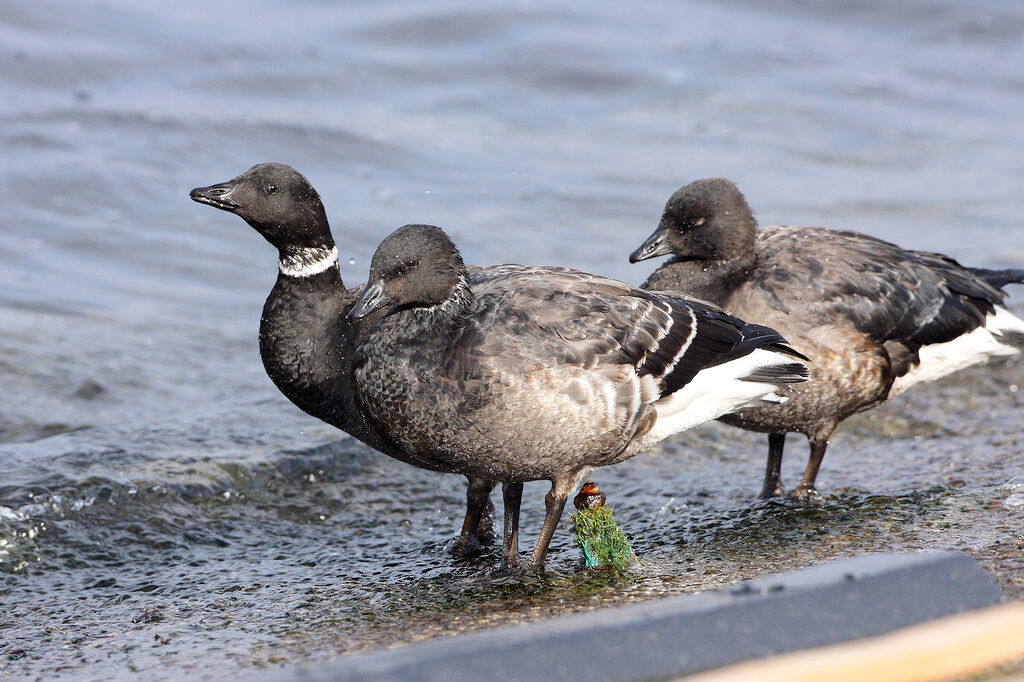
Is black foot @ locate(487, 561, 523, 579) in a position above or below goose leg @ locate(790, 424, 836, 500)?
below

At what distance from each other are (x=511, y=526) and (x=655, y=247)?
2284mm

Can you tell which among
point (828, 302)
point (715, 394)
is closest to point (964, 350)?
point (828, 302)

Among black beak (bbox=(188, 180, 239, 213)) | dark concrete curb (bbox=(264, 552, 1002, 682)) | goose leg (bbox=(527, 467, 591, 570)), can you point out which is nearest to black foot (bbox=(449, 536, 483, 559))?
goose leg (bbox=(527, 467, 591, 570))

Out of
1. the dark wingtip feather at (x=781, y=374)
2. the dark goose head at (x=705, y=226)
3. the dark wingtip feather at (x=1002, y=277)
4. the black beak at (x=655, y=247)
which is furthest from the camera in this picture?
the dark wingtip feather at (x=1002, y=277)

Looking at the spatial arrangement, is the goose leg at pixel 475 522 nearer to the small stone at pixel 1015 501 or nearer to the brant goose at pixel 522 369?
the brant goose at pixel 522 369

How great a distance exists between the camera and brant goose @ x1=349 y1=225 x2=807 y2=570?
5582mm

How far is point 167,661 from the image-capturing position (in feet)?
16.1

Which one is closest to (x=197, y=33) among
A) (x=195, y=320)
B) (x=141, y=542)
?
(x=195, y=320)

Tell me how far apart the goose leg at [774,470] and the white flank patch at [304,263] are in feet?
9.74

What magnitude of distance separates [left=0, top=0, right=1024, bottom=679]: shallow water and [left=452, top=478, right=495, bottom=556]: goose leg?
0.53 feet

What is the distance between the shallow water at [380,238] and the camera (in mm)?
→ 5840

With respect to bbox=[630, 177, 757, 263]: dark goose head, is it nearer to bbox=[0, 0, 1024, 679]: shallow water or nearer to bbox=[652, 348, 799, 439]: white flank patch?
bbox=[652, 348, 799, 439]: white flank patch

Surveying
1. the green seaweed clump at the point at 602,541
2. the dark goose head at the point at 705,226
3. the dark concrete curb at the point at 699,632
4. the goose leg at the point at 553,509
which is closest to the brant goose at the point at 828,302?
the dark goose head at the point at 705,226

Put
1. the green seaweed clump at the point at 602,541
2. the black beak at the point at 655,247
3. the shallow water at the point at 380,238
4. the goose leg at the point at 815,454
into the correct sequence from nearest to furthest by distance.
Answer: the green seaweed clump at the point at 602,541
the shallow water at the point at 380,238
the goose leg at the point at 815,454
the black beak at the point at 655,247
